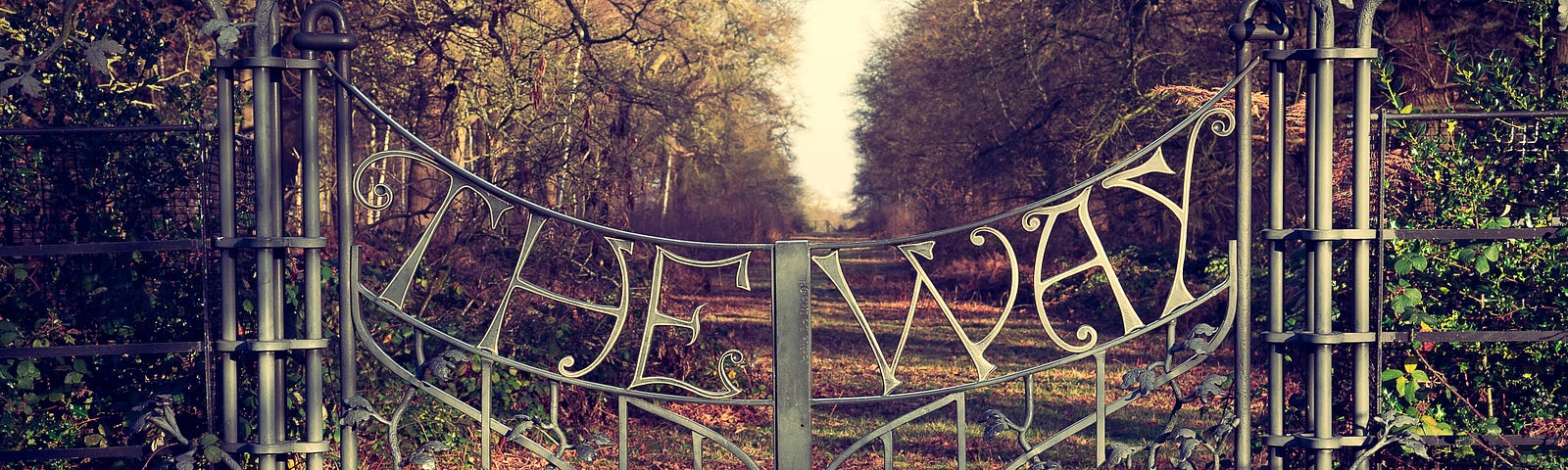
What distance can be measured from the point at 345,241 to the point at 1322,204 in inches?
108

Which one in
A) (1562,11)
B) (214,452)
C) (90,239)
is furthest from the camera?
(90,239)

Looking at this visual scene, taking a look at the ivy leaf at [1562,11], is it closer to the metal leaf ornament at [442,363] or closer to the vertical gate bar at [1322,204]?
the vertical gate bar at [1322,204]

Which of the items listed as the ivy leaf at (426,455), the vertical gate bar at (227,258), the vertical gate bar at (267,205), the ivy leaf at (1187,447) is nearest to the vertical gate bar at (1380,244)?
the ivy leaf at (1187,447)

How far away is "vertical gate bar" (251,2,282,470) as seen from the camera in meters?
3.39

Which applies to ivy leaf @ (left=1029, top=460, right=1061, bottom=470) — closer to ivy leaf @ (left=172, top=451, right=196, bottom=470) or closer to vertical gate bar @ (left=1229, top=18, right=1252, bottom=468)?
vertical gate bar @ (left=1229, top=18, right=1252, bottom=468)

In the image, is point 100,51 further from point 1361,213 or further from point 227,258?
point 1361,213

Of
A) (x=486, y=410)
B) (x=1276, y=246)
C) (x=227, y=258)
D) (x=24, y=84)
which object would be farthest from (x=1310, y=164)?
(x=24, y=84)

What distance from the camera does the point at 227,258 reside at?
11.3ft

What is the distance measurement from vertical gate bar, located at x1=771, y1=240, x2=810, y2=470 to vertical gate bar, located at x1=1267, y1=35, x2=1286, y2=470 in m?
1.30

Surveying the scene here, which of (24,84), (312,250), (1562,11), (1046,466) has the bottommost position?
(1046,466)

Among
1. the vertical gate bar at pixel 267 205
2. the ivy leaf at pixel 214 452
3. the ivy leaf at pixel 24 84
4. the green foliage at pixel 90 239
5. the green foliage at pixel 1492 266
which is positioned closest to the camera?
the vertical gate bar at pixel 267 205

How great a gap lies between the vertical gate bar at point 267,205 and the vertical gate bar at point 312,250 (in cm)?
8

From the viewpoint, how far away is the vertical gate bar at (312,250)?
3414 mm

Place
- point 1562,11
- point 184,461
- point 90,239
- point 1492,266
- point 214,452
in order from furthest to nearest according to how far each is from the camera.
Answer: point 90,239, point 1492,266, point 214,452, point 184,461, point 1562,11
